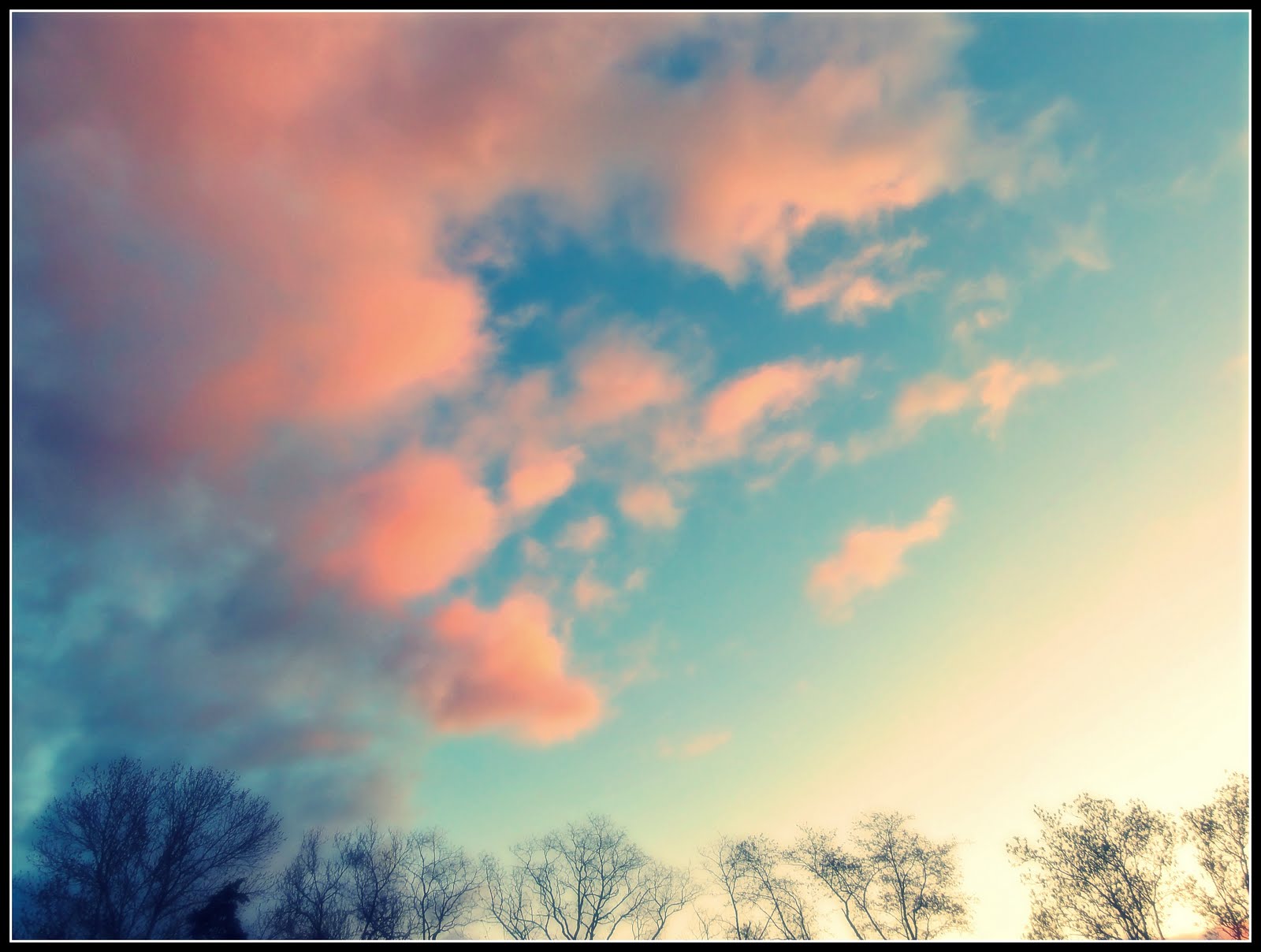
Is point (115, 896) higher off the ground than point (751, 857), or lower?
higher

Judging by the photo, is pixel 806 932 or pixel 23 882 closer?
pixel 23 882

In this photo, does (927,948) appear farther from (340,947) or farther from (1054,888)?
(340,947)

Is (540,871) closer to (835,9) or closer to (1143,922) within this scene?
(1143,922)

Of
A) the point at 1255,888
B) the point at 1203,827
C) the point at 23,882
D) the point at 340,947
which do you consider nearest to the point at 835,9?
the point at 1255,888

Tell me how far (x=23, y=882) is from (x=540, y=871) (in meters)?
35.9

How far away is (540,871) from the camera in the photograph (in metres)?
55.1

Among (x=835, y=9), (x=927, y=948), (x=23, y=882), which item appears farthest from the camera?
(x=23, y=882)

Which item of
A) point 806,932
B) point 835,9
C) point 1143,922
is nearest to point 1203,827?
point 1143,922

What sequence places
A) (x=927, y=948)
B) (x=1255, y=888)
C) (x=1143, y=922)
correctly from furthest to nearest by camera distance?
(x=1143, y=922) < (x=927, y=948) < (x=1255, y=888)

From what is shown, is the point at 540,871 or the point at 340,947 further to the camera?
the point at 540,871

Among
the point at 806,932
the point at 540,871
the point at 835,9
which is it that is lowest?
the point at 806,932

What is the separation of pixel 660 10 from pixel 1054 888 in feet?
191

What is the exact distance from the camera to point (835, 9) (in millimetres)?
17859

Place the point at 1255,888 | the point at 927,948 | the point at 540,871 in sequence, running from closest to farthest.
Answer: the point at 1255,888 → the point at 927,948 → the point at 540,871
